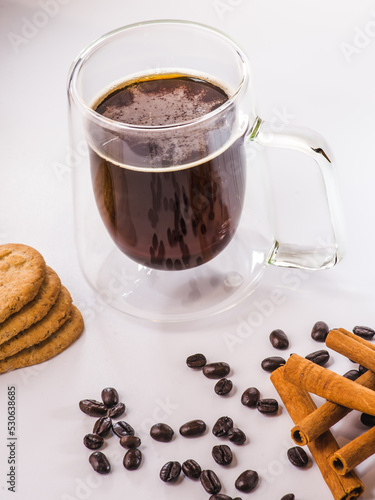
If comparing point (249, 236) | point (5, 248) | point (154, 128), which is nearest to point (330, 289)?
point (249, 236)

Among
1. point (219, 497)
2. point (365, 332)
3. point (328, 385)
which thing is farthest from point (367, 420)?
point (219, 497)

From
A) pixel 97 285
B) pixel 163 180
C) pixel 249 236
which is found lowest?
pixel 97 285

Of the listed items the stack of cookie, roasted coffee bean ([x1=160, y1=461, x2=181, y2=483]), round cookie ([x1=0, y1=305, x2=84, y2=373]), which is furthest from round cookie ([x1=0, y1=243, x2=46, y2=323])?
roasted coffee bean ([x1=160, y1=461, x2=181, y2=483])

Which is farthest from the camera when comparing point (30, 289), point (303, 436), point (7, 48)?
point (7, 48)

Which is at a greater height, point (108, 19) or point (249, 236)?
point (108, 19)

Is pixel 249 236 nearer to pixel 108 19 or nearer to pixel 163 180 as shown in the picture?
pixel 163 180

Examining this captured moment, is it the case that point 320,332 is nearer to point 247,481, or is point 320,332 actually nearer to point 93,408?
point 247,481

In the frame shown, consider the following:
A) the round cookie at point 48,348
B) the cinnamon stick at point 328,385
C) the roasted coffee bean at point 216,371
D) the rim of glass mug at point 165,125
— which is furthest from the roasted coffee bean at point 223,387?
the rim of glass mug at point 165,125
